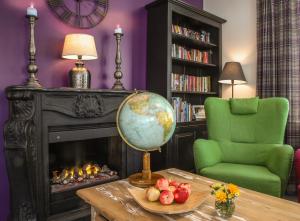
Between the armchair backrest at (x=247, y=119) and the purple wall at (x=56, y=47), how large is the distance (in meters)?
0.97

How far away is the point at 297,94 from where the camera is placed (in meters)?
2.95

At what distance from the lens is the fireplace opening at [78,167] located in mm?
2195

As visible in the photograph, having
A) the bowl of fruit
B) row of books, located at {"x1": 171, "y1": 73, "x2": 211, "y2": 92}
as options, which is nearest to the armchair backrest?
row of books, located at {"x1": 171, "y1": 73, "x2": 211, "y2": 92}

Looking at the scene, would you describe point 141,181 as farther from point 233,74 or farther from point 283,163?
point 233,74

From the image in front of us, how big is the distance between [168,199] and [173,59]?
2162 mm

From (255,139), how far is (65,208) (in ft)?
6.25

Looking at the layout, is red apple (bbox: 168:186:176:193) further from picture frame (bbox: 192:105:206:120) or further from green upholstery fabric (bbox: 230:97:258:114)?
picture frame (bbox: 192:105:206:120)

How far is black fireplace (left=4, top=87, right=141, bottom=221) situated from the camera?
1.92 meters

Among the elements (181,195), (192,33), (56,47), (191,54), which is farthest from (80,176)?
(192,33)

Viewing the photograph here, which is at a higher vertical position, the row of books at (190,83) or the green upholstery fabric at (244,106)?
the row of books at (190,83)

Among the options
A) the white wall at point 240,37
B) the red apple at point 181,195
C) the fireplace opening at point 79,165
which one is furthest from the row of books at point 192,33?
the red apple at point 181,195

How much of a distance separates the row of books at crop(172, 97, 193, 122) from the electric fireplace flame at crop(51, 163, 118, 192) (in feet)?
3.52

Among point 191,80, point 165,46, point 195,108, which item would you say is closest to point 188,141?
point 195,108

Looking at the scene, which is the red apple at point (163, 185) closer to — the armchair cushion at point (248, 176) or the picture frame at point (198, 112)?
the armchair cushion at point (248, 176)
